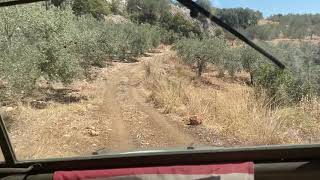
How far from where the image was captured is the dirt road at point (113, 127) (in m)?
3.01

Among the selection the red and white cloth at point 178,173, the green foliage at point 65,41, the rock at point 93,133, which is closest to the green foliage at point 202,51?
the green foliage at point 65,41

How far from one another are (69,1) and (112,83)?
0.54 m

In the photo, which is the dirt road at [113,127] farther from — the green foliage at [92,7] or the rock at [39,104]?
the green foliage at [92,7]

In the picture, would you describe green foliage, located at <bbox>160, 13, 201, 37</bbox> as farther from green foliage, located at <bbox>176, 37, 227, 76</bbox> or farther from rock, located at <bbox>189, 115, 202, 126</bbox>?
rock, located at <bbox>189, 115, 202, 126</bbox>

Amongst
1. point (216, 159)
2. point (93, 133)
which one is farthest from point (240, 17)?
point (93, 133)

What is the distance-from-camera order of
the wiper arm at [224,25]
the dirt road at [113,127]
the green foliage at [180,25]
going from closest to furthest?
the wiper arm at [224,25]
the green foliage at [180,25]
the dirt road at [113,127]

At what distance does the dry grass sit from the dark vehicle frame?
0.25 feet

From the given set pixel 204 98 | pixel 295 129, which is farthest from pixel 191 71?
pixel 295 129

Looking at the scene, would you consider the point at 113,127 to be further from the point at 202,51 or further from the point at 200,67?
the point at 202,51

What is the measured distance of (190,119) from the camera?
3.07m

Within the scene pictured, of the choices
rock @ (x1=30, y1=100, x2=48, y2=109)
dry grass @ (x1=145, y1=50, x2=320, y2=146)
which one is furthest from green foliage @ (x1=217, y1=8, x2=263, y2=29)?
rock @ (x1=30, y1=100, x2=48, y2=109)

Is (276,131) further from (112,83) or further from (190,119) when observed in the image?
(112,83)

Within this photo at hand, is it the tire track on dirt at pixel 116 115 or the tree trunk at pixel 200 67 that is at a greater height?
the tree trunk at pixel 200 67

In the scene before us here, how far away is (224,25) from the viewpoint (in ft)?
8.32
